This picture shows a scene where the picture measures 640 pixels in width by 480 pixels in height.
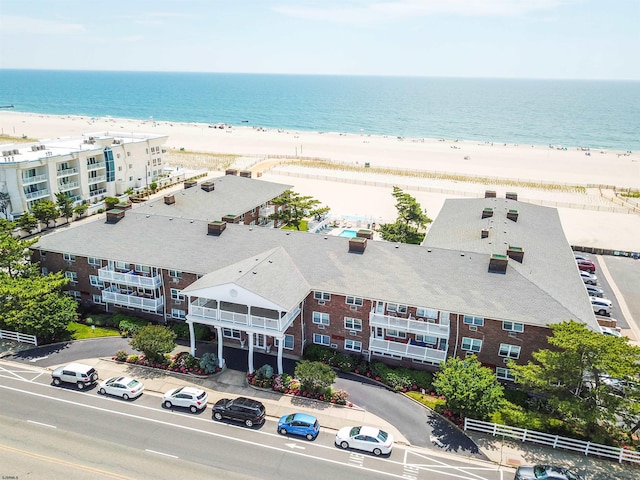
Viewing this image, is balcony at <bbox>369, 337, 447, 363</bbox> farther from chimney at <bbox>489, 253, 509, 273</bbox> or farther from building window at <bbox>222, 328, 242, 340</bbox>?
building window at <bbox>222, 328, 242, 340</bbox>

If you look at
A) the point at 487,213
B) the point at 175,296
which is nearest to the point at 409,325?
the point at 175,296

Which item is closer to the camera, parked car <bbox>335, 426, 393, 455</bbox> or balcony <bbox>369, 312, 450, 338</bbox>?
parked car <bbox>335, 426, 393, 455</bbox>

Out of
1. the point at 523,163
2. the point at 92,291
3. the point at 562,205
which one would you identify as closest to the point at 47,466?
the point at 92,291

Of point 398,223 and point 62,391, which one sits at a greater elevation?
point 398,223

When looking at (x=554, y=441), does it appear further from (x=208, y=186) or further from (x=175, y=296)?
(x=208, y=186)

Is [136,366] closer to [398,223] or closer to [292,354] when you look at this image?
[292,354]

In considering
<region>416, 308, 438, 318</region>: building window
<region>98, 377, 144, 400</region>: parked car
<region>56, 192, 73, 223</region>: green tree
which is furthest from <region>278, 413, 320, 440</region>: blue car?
<region>56, 192, 73, 223</region>: green tree

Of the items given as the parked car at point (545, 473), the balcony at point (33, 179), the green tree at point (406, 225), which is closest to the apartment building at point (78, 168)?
the balcony at point (33, 179)
